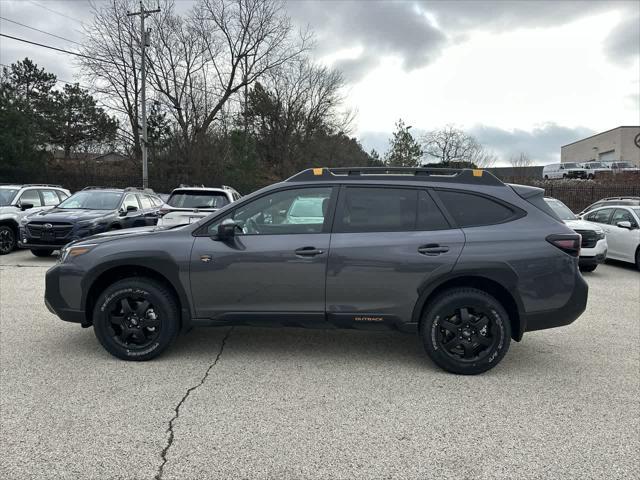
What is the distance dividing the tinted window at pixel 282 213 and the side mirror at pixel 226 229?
0.11 m

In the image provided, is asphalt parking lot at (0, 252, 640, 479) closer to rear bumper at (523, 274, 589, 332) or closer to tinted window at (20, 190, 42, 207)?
rear bumper at (523, 274, 589, 332)

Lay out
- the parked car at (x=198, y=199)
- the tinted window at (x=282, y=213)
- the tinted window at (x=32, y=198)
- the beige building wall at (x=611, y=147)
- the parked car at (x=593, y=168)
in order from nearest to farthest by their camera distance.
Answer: the tinted window at (x=282, y=213) → the parked car at (x=198, y=199) → the tinted window at (x=32, y=198) → the parked car at (x=593, y=168) → the beige building wall at (x=611, y=147)

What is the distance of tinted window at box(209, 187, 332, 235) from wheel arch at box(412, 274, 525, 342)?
1124 millimetres

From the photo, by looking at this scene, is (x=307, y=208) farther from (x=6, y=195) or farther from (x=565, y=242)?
(x=6, y=195)

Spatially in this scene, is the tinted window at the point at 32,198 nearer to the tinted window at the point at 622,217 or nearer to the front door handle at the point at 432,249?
the front door handle at the point at 432,249

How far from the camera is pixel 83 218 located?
9.85 meters

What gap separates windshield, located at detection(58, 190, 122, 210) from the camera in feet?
35.5

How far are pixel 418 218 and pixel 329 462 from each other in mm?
2160

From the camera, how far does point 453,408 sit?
3.34 meters

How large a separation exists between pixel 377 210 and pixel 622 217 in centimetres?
968

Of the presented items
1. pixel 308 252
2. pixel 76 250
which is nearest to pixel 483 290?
pixel 308 252

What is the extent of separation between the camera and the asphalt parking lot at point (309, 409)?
2631 millimetres

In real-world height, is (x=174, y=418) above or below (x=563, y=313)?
below

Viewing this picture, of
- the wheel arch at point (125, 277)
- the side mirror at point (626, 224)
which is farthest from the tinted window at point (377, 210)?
the side mirror at point (626, 224)
